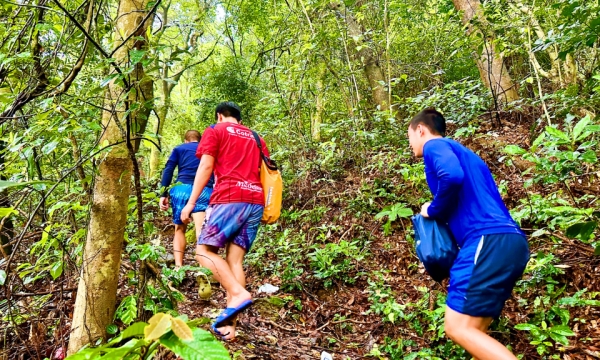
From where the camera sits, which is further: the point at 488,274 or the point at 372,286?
the point at 372,286

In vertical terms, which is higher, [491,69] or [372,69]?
[372,69]

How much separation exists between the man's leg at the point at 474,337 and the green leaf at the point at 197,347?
2.04 meters

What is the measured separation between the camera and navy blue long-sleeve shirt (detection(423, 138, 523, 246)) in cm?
245

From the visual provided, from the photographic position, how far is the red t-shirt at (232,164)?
10.6 ft

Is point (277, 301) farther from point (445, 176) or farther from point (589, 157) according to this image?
point (589, 157)

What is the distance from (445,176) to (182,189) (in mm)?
3206

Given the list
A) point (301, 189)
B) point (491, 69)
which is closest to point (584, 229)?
point (301, 189)

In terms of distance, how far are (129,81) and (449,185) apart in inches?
81.1

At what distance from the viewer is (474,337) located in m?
2.28

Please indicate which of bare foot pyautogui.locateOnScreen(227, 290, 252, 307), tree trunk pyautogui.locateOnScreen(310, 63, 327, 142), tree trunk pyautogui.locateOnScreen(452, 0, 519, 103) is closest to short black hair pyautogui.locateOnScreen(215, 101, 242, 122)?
bare foot pyautogui.locateOnScreen(227, 290, 252, 307)

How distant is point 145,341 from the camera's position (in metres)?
0.71

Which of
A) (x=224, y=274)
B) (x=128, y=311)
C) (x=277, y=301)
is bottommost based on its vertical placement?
(x=277, y=301)

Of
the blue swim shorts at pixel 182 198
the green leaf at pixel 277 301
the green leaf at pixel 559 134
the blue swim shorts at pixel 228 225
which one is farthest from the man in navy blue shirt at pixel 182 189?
the green leaf at pixel 559 134

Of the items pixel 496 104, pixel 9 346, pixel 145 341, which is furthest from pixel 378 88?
pixel 145 341
